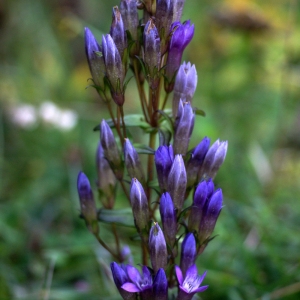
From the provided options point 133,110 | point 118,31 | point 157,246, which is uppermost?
point 118,31

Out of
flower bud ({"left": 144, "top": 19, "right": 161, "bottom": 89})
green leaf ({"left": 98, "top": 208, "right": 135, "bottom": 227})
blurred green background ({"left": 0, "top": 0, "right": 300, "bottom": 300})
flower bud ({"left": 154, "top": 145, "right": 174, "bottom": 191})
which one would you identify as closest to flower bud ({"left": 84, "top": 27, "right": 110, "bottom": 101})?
flower bud ({"left": 144, "top": 19, "right": 161, "bottom": 89})

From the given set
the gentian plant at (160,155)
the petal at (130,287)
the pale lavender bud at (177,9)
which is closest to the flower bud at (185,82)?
the gentian plant at (160,155)

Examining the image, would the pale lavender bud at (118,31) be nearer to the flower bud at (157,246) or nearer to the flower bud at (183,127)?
the flower bud at (183,127)

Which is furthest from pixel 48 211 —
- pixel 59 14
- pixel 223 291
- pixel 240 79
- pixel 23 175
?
pixel 59 14

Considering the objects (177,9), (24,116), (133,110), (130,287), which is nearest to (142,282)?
(130,287)

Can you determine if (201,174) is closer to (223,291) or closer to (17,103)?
(223,291)

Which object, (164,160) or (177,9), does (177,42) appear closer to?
(177,9)
